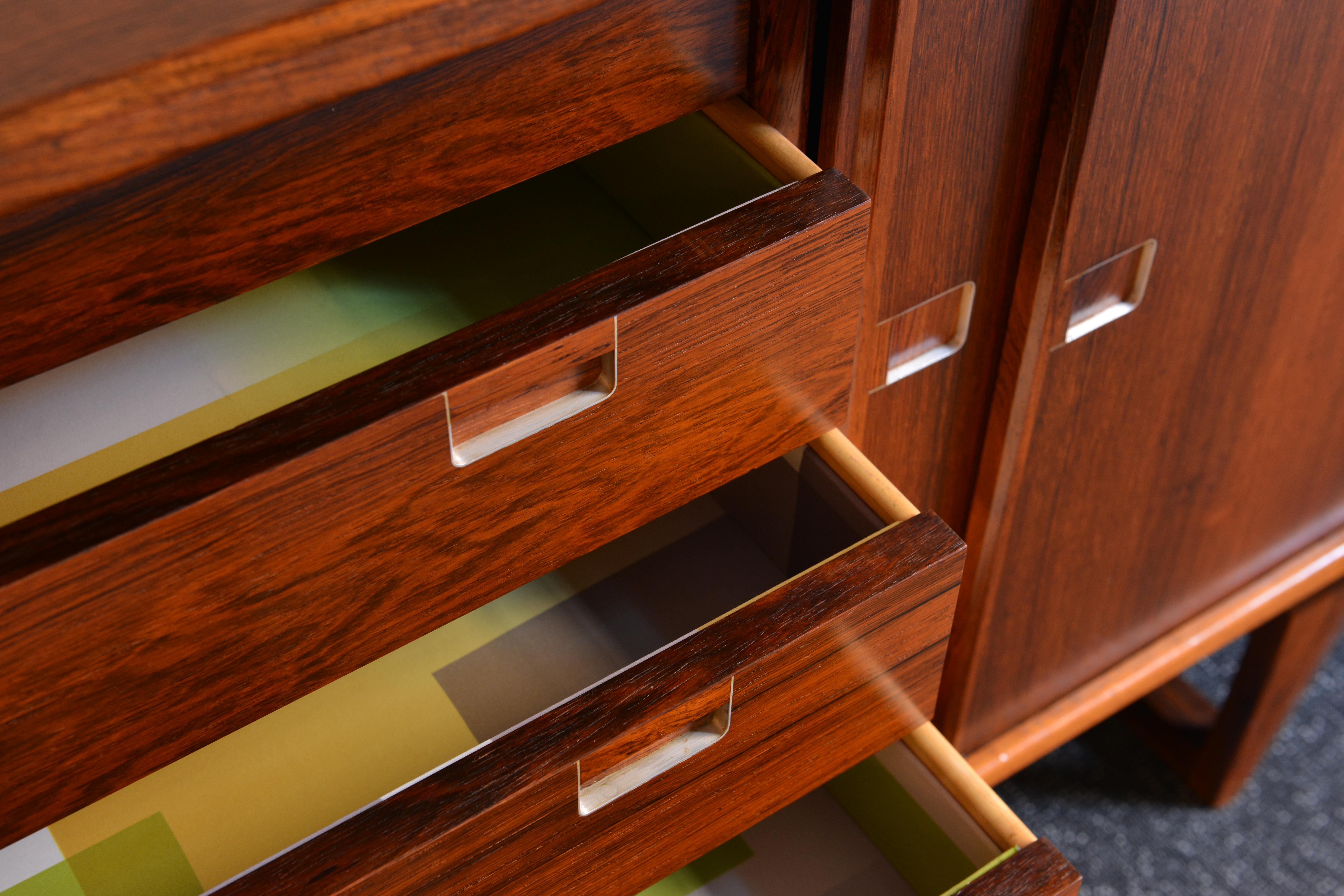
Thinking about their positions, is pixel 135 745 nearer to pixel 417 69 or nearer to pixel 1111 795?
pixel 417 69

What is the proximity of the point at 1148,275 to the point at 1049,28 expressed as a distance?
18cm

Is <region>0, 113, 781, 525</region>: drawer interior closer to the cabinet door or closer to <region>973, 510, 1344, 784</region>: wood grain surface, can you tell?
the cabinet door

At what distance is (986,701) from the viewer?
0.93 m

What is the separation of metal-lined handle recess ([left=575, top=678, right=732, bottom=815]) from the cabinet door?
313mm

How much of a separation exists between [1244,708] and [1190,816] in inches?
6.0

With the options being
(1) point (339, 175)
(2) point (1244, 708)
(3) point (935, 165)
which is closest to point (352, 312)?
(1) point (339, 175)

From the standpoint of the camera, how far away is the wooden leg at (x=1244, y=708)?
1.12 meters

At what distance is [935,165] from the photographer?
24.0 inches

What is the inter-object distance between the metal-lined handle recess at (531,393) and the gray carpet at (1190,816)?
936 millimetres

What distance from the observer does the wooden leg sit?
1.12 metres

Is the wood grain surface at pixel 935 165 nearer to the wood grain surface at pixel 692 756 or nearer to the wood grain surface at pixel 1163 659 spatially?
the wood grain surface at pixel 692 756

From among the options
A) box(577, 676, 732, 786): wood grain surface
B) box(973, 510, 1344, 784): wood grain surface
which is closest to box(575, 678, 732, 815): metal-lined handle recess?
box(577, 676, 732, 786): wood grain surface

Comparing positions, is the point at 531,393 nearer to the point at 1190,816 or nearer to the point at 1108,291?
the point at 1108,291

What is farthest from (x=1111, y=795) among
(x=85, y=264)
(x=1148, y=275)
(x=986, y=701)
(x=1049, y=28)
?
(x=85, y=264)
